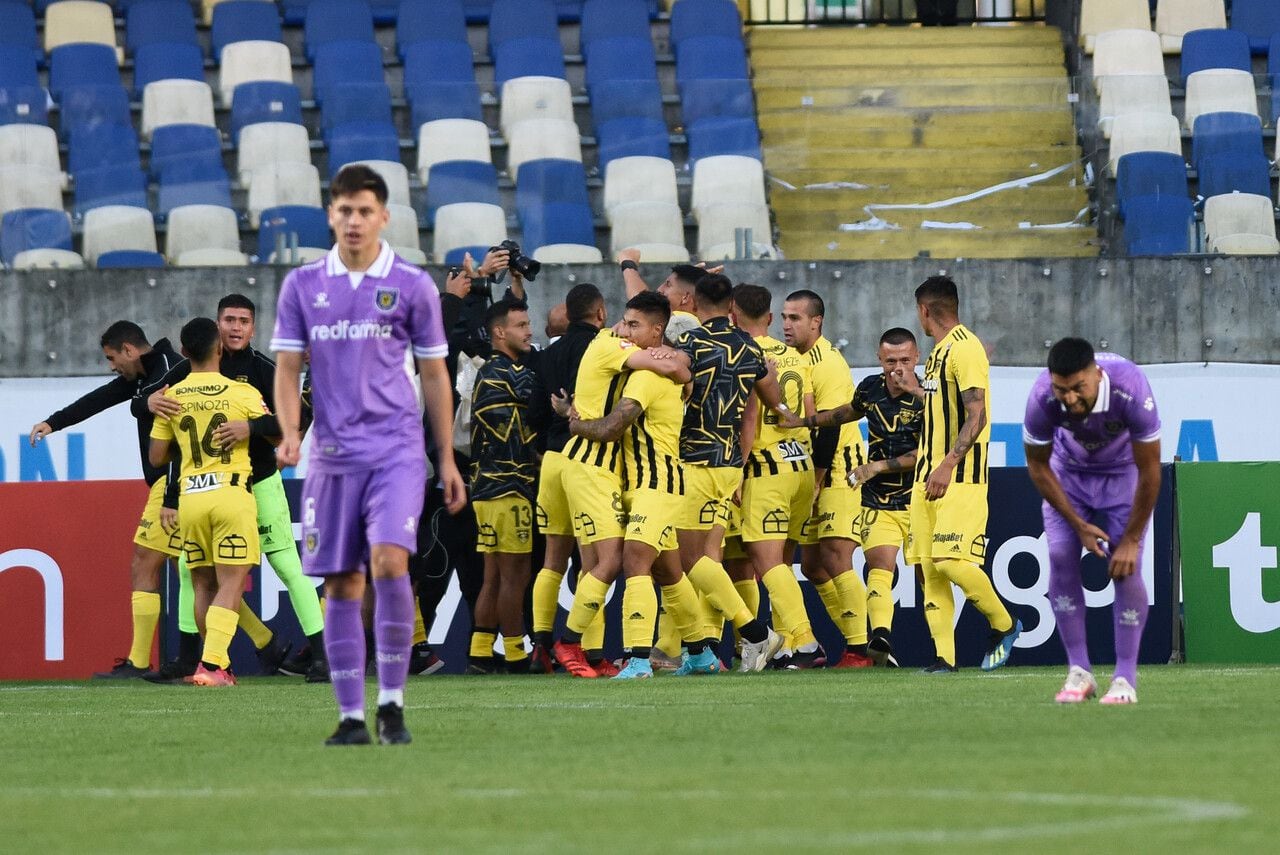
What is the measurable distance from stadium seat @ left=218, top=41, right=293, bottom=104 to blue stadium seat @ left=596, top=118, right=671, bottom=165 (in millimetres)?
3574

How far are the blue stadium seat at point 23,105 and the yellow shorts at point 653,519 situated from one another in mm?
7710

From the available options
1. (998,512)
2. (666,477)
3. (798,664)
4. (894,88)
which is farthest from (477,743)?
(894,88)

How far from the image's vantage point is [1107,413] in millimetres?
8227

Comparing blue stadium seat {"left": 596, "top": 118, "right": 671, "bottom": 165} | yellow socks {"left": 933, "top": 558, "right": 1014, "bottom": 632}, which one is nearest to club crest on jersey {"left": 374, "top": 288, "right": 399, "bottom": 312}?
yellow socks {"left": 933, "top": 558, "right": 1014, "bottom": 632}

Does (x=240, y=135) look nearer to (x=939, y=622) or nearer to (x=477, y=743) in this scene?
(x=939, y=622)

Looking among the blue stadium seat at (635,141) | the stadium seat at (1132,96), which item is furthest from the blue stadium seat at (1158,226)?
the blue stadium seat at (635,141)

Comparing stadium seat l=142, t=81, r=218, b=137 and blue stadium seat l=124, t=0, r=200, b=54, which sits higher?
blue stadium seat l=124, t=0, r=200, b=54

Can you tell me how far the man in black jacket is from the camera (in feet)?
41.3

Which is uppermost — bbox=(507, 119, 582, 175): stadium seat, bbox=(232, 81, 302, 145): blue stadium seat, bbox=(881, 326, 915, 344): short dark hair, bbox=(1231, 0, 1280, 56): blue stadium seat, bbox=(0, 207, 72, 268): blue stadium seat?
bbox=(1231, 0, 1280, 56): blue stadium seat

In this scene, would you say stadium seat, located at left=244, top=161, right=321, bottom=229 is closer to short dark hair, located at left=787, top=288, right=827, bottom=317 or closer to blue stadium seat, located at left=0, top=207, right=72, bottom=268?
blue stadium seat, located at left=0, top=207, right=72, bottom=268

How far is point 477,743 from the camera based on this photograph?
6980mm

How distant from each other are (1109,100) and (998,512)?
573 centimetres

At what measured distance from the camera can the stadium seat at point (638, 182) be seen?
17469 millimetres

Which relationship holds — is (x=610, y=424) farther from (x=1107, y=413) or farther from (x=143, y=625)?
(x=1107, y=413)
